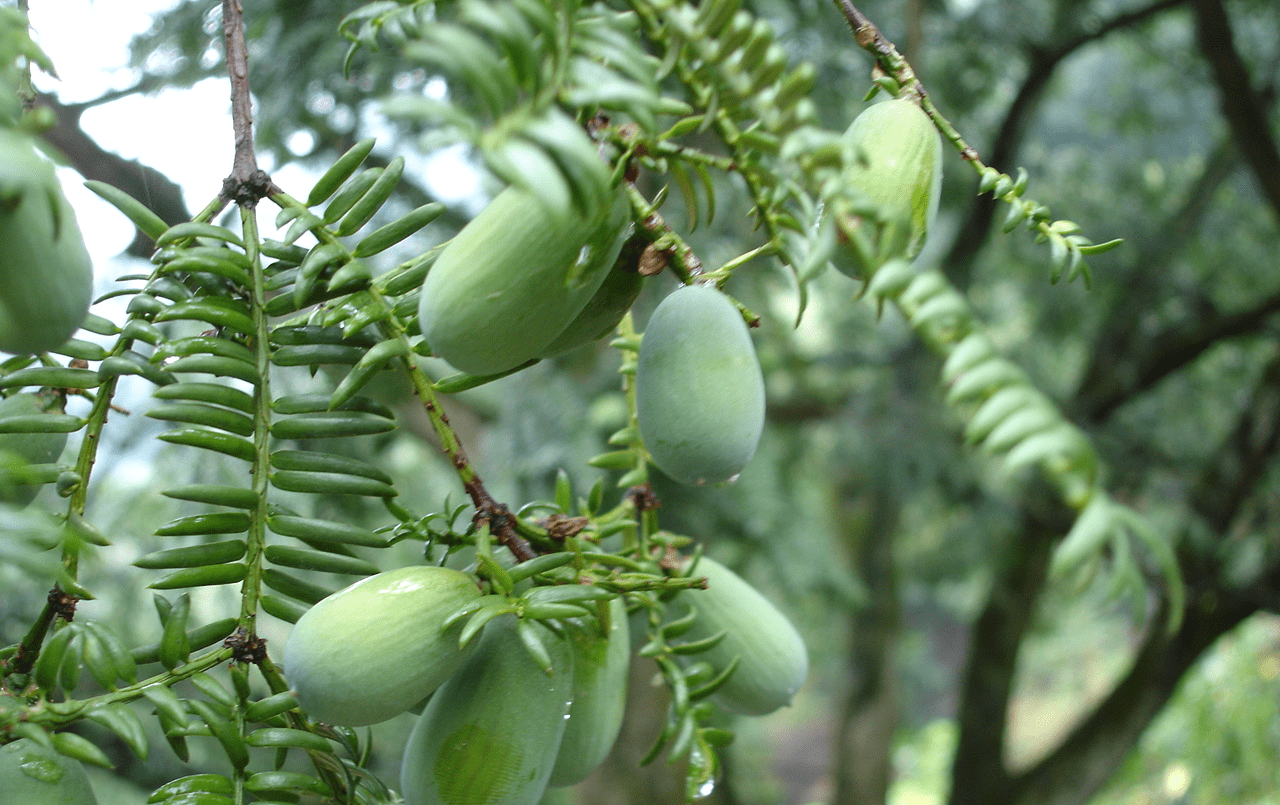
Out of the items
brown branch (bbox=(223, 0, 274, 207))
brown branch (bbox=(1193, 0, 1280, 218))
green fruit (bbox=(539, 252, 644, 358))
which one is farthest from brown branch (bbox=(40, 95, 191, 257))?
brown branch (bbox=(1193, 0, 1280, 218))

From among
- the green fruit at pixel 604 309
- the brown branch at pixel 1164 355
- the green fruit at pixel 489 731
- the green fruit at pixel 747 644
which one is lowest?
the brown branch at pixel 1164 355

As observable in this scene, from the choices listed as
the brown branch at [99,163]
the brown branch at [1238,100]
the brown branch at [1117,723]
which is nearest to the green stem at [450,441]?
the brown branch at [99,163]

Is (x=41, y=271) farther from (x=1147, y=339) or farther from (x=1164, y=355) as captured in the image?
(x=1147, y=339)

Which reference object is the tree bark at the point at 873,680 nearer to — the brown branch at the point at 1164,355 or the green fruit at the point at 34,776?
the brown branch at the point at 1164,355

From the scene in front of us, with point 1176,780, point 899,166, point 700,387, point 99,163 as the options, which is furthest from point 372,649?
point 1176,780

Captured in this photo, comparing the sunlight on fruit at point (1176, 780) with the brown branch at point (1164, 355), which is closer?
the brown branch at point (1164, 355)

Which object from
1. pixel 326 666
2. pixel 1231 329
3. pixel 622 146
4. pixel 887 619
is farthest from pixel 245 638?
pixel 887 619
